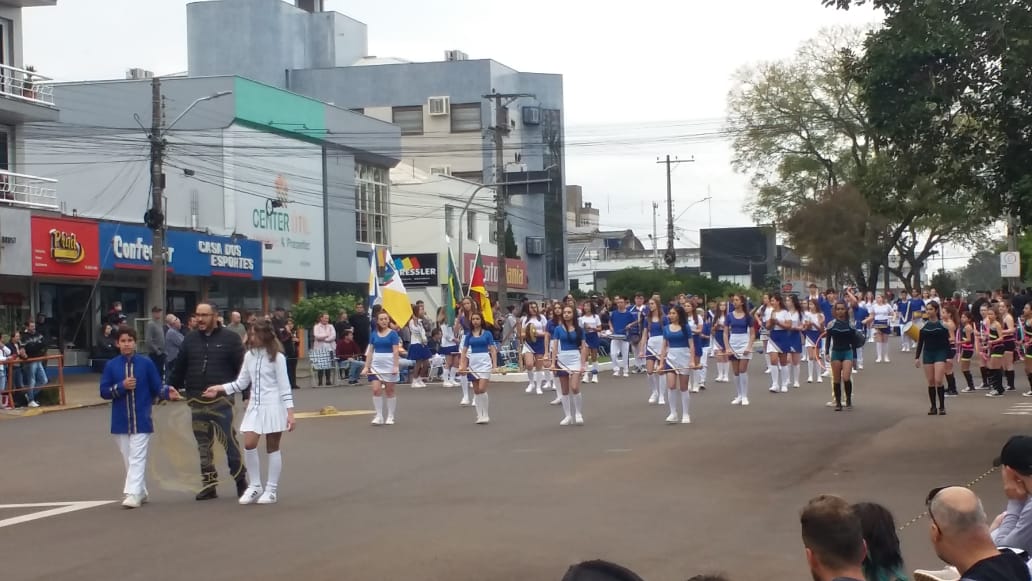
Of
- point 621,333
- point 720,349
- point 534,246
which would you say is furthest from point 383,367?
point 534,246

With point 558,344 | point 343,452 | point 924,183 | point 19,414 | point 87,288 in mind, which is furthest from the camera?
point 87,288

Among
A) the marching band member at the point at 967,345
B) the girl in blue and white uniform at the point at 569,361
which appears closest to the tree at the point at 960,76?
the girl in blue and white uniform at the point at 569,361

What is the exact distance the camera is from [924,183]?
19266 mm

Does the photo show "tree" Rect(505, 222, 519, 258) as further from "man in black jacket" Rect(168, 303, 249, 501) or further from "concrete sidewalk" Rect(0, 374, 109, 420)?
"man in black jacket" Rect(168, 303, 249, 501)

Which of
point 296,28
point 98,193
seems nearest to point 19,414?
point 98,193

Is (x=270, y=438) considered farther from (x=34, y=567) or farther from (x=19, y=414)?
(x=19, y=414)

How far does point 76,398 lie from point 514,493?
59.5 feet

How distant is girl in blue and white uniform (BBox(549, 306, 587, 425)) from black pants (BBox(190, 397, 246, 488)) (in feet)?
25.6

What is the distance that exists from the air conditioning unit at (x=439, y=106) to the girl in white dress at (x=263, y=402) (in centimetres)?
6113

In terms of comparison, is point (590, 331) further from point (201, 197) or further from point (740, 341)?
point (201, 197)

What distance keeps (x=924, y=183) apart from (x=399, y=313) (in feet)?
48.9

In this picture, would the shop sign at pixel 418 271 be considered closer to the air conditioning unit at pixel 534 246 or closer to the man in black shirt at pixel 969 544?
the air conditioning unit at pixel 534 246

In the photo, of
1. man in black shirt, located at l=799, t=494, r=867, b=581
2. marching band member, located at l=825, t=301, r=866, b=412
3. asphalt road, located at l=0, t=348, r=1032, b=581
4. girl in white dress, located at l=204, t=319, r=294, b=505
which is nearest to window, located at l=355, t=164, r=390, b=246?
asphalt road, located at l=0, t=348, r=1032, b=581

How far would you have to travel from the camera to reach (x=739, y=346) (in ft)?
81.0
